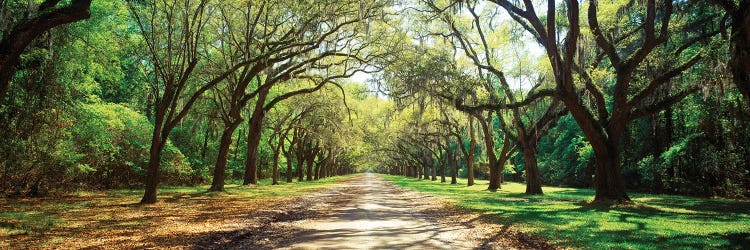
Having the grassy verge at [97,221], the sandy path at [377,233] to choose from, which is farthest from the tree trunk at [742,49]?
the grassy verge at [97,221]

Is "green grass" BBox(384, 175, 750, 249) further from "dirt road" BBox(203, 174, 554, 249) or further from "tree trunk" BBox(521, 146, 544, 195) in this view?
"tree trunk" BBox(521, 146, 544, 195)

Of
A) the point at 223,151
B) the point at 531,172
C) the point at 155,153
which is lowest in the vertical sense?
the point at 531,172

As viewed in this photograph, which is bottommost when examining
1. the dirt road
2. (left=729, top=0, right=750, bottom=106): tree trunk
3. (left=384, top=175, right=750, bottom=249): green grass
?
the dirt road

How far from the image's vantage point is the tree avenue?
1451 centimetres

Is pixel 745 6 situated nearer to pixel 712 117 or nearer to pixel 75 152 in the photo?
pixel 712 117

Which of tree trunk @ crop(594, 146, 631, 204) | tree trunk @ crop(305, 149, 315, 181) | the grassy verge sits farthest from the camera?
tree trunk @ crop(305, 149, 315, 181)

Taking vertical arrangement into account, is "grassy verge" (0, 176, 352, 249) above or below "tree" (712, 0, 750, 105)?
below

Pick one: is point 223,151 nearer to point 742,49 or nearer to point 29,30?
point 29,30

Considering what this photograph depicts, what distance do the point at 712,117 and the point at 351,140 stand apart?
21838 millimetres

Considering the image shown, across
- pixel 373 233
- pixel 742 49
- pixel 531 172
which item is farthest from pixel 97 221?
pixel 531 172

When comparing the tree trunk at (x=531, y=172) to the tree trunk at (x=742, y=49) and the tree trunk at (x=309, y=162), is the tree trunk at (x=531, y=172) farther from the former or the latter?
the tree trunk at (x=309, y=162)

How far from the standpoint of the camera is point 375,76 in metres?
22.9

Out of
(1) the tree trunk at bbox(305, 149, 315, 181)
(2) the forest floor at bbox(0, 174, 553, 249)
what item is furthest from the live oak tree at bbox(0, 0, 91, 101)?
(1) the tree trunk at bbox(305, 149, 315, 181)

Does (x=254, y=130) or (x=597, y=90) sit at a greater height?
(x=597, y=90)
